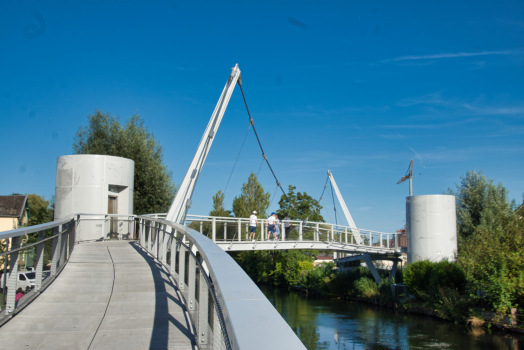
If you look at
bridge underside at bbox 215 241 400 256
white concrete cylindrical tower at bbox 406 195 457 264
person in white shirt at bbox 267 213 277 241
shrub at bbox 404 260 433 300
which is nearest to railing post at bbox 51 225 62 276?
bridge underside at bbox 215 241 400 256

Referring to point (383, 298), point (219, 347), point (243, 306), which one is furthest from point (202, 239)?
point (383, 298)

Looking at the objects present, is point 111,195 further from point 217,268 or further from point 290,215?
point 290,215

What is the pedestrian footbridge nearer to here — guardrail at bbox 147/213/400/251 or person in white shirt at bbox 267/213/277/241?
guardrail at bbox 147/213/400/251

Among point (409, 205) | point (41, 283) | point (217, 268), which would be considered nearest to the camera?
point (217, 268)

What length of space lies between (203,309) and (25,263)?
3.15 meters

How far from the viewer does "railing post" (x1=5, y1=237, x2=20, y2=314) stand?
18.1ft

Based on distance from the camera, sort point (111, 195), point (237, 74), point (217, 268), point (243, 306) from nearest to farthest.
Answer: point (243, 306) → point (217, 268) → point (111, 195) → point (237, 74)

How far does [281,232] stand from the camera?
A: 27344 millimetres

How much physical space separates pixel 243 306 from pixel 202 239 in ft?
9.27

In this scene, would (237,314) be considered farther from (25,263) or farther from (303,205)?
(303,205)

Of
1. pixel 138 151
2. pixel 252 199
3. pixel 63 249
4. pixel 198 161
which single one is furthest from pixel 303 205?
pixel 63 249

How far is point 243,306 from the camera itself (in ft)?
6.72

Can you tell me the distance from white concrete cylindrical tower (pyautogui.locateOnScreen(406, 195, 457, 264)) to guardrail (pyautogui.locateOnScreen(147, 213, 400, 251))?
18.8 feet

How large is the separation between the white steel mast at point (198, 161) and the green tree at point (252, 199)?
30434mm
